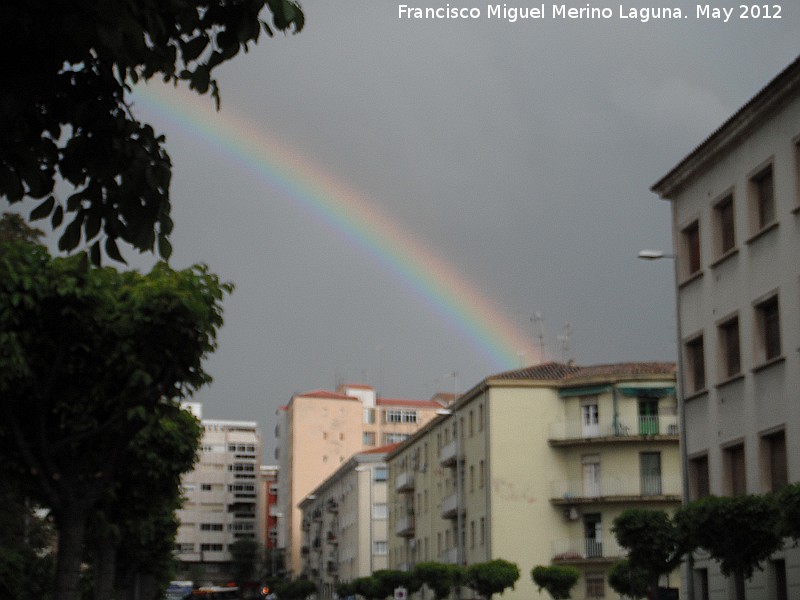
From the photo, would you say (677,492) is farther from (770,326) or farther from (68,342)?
(68,342)

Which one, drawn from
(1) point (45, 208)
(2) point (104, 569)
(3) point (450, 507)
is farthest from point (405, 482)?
(1) point (45, 208)

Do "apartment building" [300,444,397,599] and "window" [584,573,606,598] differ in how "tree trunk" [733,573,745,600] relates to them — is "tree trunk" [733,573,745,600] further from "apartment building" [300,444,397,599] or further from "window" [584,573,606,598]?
"apartment building" [300,444,397,599]

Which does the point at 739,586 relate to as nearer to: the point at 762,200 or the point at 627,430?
the point at 762,200

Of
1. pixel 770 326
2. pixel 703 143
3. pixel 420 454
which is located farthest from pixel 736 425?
pixel 420 454

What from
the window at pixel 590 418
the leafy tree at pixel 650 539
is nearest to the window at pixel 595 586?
the window at pixel 590 418

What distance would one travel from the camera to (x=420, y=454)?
91875 millimetres

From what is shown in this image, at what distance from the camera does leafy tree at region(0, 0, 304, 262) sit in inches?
244

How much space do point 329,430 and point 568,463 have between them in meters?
75.0

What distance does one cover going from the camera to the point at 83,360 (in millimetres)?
19969

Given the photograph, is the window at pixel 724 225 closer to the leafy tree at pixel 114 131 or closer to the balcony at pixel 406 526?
the leafy tree at pixel 114 131

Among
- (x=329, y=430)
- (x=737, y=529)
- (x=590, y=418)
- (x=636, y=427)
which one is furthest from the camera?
(x=329, y=430)

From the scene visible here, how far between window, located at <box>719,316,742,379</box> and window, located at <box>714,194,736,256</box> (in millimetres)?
1909

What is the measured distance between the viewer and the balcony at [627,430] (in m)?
71.8

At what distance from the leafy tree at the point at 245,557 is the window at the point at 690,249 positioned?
135363 millimetres
